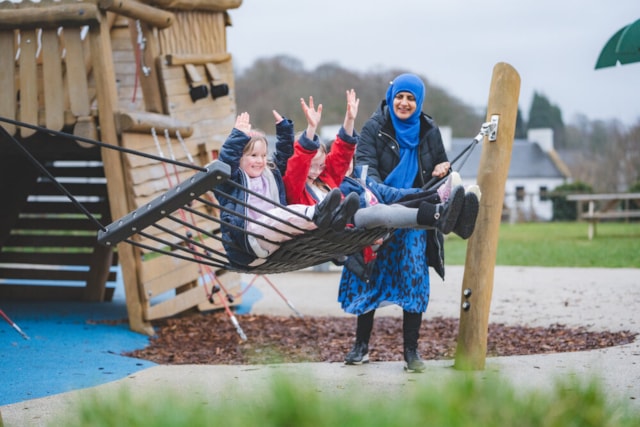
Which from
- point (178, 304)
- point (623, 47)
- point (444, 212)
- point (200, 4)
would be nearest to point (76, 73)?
point (200, 4)

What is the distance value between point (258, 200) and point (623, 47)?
378 cm

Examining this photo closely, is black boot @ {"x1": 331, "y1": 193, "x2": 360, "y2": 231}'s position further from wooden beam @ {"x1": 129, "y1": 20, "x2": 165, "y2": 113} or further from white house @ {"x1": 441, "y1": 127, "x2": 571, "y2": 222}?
white house @ {"x1": 441, "y1": 127, "x2": 571, "y2": 222}

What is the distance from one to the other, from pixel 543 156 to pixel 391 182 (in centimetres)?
5457

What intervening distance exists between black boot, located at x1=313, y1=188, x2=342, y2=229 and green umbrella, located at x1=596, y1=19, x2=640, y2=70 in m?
3.85

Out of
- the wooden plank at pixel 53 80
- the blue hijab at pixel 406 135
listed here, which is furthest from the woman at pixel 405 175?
the wooden plank at pixel 53 80

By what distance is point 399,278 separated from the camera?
591 cm

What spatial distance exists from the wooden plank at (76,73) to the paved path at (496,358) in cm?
265

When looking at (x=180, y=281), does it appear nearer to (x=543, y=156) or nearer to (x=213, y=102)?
(x=213, y=102)

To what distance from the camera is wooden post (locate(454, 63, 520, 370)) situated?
5.89m

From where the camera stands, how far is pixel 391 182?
5895mm

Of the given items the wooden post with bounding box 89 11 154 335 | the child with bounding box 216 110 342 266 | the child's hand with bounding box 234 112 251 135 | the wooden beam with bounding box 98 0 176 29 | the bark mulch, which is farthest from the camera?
the wooden post with bounding box 89 11 154 335

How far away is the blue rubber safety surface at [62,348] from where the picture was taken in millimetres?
5973

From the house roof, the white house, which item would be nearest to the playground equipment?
the white house

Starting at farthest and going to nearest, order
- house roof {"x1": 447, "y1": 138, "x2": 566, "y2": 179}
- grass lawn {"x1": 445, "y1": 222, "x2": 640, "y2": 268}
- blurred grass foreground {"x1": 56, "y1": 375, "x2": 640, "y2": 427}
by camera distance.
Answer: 1. house roof {"x1": 447, "y1": 138, "x2": 566, "y2": 179}
2. grass lawn {"x1": 445, "y1": 222, "x2": 640, "y2": 268}
3. blurred grass foreground {"x1": 56, "y1": 375, "x2": 640, "y2": 427}
